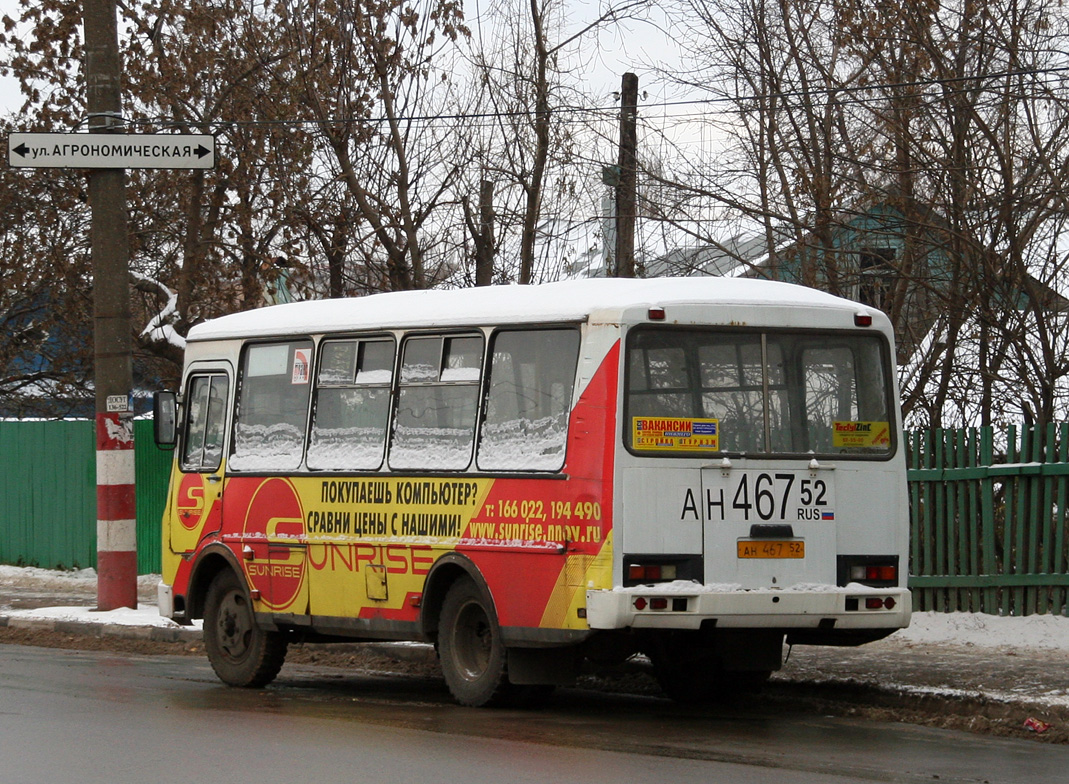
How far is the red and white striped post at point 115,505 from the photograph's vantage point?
1600cm

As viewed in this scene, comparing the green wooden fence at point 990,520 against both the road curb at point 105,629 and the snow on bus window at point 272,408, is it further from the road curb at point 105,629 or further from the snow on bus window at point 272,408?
the road curb at point 105,629

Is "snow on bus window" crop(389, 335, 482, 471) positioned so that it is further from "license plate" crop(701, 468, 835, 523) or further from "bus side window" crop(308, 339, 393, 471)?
"license plate" crop(701, 468, 835, 523)

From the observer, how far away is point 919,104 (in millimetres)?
15320

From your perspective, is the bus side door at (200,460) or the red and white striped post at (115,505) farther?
the red and white striped post at (115,505)

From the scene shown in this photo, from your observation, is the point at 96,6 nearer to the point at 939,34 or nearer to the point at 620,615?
the point at 939,34

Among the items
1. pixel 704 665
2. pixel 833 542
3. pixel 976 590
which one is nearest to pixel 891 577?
pixel 833 542

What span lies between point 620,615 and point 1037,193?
7.47m

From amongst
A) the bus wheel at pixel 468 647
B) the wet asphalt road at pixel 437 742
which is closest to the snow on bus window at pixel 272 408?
the wet asphalt road at pixel 437 742

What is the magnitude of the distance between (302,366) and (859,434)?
157 inches

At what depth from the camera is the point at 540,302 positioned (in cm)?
988

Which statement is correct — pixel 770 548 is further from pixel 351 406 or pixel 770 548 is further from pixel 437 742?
pixel 351 406

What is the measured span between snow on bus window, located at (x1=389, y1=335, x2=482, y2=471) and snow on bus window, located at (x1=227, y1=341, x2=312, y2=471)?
1.09 m

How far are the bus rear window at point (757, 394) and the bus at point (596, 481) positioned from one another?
13 millimetres

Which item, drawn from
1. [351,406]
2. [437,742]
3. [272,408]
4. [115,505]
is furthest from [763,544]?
[115,505]
